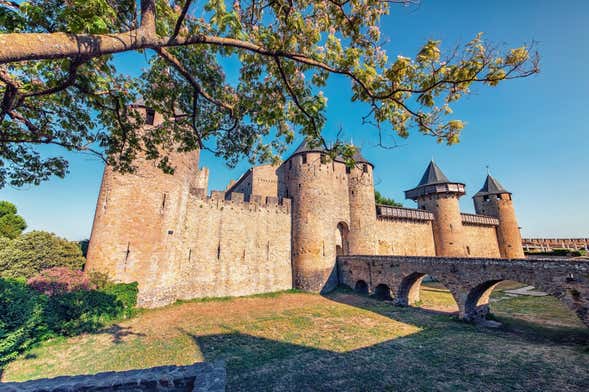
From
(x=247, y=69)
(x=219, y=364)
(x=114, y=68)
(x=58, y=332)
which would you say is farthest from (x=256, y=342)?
(x=114, y=68)

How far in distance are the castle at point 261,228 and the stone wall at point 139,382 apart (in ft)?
16.9

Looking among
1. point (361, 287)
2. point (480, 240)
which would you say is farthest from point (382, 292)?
point (480, 240)

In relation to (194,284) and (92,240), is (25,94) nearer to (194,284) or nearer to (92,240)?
(92,240)

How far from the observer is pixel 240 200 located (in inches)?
674

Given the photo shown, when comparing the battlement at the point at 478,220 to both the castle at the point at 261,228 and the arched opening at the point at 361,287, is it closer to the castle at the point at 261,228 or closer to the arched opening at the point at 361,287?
the castle at the point at 261,228

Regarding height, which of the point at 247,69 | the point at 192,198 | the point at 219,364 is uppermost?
A: the point at 247,69

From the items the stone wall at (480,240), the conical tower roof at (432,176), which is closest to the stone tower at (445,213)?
the conical tower roof at (432,176)

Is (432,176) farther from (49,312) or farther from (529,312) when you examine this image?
(49,312)

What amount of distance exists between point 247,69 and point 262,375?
784 centimetres

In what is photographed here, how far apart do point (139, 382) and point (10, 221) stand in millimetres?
27057

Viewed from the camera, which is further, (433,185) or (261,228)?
(433,185)

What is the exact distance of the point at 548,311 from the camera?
11.8 meters

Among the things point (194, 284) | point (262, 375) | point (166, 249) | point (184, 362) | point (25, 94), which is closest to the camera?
point (25, 94)

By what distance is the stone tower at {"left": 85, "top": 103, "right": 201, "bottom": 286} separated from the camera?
11250mm
